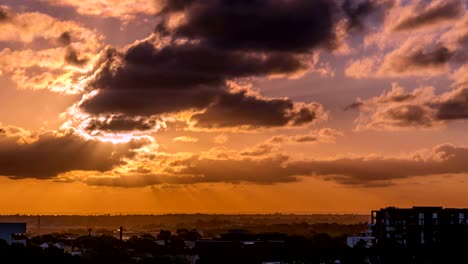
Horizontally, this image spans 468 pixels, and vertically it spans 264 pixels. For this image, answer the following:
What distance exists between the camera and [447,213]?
197500mm

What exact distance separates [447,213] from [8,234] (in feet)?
336

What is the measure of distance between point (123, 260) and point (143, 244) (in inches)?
2107

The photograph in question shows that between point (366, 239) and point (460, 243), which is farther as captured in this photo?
point (366, 239)

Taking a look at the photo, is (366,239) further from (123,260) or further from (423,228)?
(123,260)

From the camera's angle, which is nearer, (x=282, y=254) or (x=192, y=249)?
(x=282, y=254)

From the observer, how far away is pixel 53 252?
375 ft

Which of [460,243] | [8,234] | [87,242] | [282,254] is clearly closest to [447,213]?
[282,254]

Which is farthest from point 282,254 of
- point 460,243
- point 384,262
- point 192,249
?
point 460,243

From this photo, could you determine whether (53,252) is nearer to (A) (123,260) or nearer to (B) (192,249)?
(A) (123,260)

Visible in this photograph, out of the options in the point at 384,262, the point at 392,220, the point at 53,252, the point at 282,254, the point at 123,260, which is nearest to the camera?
the point at 53,252

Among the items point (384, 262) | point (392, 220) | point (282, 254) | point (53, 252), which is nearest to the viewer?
point (53, 252)

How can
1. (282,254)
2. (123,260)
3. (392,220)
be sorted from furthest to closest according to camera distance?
(392,220), (282,254), (123,260)

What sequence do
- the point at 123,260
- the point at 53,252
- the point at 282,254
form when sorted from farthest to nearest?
the point at 282,254 < the point at 123,260 < the point at 53,252

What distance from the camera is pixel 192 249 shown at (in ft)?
646
